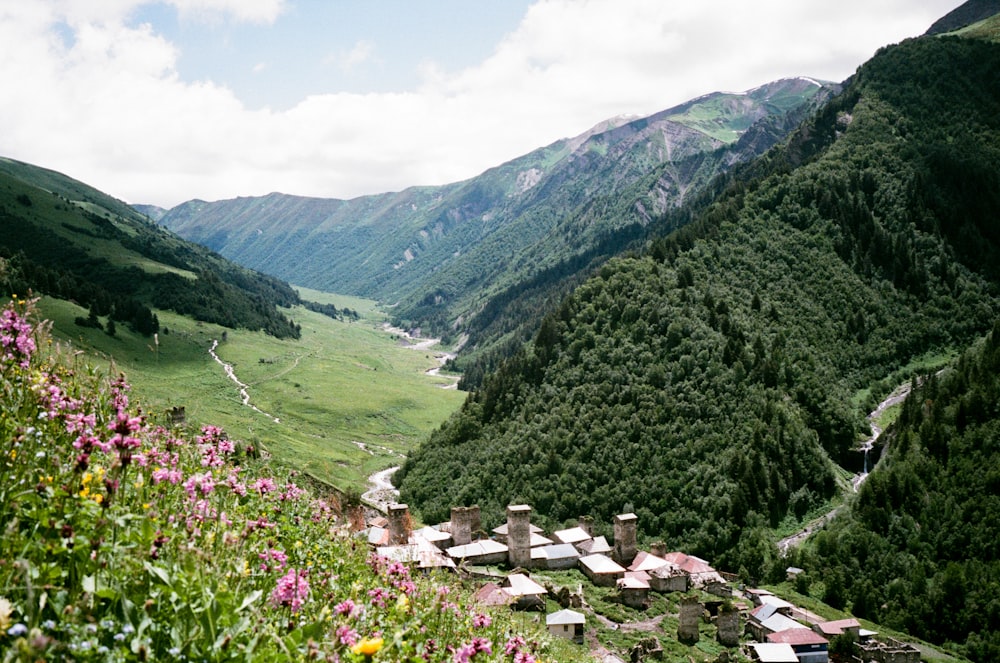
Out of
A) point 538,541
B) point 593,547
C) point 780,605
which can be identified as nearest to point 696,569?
point 780,605

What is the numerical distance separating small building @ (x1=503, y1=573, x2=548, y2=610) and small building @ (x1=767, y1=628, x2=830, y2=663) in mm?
16409

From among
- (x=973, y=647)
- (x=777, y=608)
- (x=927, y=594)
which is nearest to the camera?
(x=777, y=608)

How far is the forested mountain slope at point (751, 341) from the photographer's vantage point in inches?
3147

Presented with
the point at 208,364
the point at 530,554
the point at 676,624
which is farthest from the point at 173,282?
the point at 676,624

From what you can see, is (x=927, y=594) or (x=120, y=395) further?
(x=927, y=594)

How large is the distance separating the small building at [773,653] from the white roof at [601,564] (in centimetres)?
1190

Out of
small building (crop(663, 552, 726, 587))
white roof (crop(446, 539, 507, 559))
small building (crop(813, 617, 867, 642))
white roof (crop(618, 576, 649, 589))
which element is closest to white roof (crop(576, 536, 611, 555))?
small building (crop(663, 552, 726, 587))

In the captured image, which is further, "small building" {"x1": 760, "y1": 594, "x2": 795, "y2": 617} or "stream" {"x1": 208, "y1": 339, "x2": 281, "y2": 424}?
"stream" {"x1": 208, "y1": 339, "x2": 281, "y2": 424}

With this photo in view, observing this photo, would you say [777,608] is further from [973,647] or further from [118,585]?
[118,585]

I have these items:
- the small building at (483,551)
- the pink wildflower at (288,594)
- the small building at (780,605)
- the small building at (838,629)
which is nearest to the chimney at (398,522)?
the small building at (483,551)

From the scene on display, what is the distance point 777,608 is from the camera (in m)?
49.4

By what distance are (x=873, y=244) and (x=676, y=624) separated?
115784 millimetres

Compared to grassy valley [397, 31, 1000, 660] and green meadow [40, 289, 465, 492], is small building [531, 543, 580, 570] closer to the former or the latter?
grassy valley [397, 31, 1000, 660]

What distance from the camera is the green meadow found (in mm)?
108688
